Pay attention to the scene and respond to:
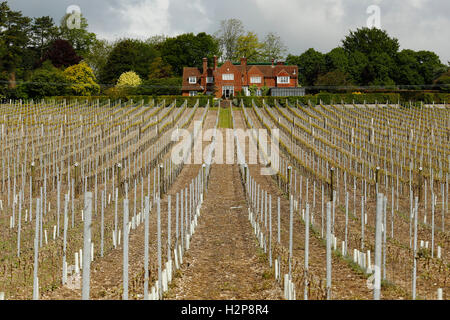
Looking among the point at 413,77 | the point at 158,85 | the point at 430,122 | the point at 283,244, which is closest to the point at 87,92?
the point at 158,85

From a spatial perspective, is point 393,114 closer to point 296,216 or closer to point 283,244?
point 296,216

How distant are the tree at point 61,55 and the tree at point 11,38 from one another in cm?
483

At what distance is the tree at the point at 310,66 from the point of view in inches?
3521

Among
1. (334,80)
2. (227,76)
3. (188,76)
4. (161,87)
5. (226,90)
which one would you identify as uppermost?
(188,76)

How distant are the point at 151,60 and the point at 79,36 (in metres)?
21.4

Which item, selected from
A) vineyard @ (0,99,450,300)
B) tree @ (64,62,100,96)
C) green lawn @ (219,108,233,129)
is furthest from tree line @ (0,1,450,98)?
vineyard @ (0,99,450,300)

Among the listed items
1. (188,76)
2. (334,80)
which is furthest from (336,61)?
(188,76)

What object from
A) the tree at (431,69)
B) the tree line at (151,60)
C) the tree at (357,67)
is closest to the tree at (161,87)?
the tree line at (151,60)

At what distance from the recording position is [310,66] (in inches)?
3558

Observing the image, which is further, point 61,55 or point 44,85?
point 61,55

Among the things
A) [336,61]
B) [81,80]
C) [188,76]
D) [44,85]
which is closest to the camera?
[44,85]

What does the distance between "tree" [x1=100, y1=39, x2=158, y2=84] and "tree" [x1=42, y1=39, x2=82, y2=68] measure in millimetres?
5302

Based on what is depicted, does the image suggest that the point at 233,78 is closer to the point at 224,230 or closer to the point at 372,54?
the point at 372,54
